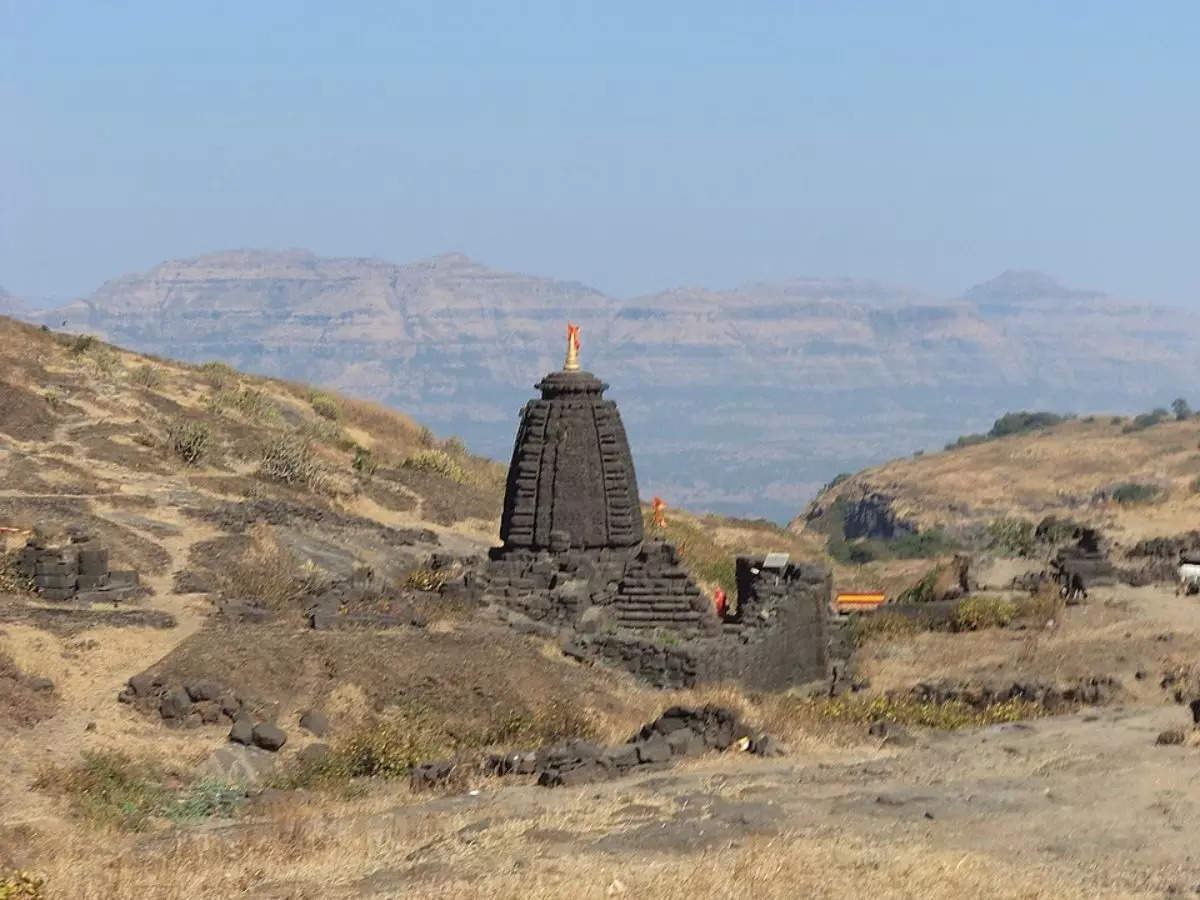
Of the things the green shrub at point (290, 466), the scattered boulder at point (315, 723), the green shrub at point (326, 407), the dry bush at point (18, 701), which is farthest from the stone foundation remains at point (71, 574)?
the green shrub at point (326, 407)

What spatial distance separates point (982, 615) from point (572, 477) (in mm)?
7216

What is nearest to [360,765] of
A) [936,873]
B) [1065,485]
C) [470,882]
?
[470,882]

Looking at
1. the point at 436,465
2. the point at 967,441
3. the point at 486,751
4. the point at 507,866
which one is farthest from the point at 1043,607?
the point at 967,441

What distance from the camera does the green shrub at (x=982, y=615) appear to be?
2847cm

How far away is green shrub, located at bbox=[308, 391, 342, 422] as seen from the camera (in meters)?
58.8

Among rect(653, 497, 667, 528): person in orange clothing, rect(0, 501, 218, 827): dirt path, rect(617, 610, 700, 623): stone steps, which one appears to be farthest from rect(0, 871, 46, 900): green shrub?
rect(653, 497, 667, 528): person in orange clothing

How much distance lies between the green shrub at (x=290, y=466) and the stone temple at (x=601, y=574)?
16.4m

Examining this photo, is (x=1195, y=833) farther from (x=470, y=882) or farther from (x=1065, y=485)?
(x=1065, y=485)

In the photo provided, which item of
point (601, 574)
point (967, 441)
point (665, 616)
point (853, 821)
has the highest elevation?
point (967, 441)

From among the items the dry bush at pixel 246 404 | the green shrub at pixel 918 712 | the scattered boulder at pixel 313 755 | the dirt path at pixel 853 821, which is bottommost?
the green shrub at pixel 918 712

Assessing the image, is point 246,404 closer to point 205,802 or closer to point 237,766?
point 237,766

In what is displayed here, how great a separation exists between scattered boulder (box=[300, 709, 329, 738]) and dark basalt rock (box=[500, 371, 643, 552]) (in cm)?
762

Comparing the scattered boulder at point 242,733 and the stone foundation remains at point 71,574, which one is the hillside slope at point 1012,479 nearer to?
the stone foundation remains at point 71,574

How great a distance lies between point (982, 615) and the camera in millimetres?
28625
